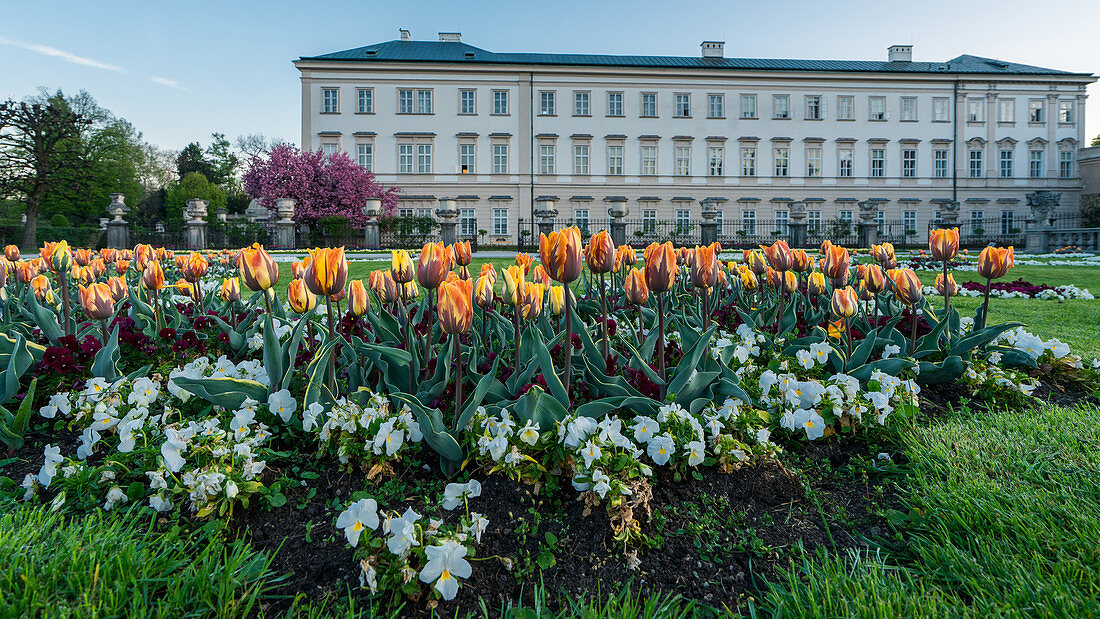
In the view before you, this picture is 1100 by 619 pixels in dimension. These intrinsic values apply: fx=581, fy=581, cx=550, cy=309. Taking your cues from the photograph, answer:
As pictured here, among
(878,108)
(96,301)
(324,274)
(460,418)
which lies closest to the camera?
(460,418)

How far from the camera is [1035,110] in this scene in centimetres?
3544

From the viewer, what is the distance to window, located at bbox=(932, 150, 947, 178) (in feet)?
115

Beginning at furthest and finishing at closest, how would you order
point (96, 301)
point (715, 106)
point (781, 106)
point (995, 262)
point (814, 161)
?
point (814, 161)
point (781, 106)
point (715, 106)
point (995, 262)
point (96, 301)

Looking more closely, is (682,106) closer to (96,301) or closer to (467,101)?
(467,101)

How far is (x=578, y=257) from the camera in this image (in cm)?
205

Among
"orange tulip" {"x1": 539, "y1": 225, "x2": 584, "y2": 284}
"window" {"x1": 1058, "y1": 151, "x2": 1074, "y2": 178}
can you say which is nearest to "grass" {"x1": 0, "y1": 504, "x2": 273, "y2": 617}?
"orange tulip" {"x1": 539, "y1": 225, "x2": 584, "y2": 284}

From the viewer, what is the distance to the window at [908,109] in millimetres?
34656

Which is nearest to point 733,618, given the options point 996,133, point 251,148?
point 996,133

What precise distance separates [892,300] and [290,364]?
12.7 ft

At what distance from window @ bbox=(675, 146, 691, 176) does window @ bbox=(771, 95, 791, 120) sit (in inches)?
224

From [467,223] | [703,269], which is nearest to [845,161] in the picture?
[467,223]

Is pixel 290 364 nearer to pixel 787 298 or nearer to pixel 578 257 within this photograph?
pixel 578 257

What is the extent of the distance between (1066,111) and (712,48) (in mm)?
22084

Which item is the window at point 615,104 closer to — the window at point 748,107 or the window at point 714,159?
Result: the window at point 714,159
